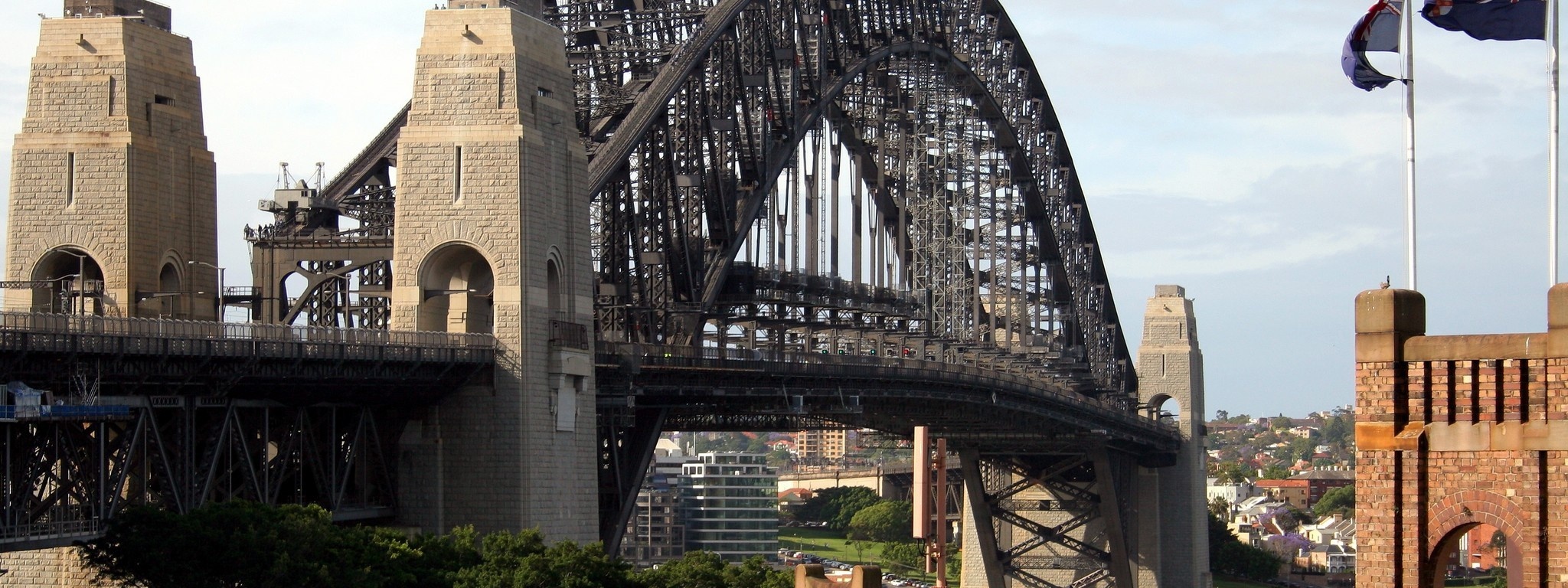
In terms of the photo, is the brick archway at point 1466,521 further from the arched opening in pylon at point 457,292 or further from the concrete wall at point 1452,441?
the arched opening in pylon at point 457,292

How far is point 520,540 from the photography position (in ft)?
203

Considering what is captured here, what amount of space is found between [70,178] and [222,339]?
45.9 ft

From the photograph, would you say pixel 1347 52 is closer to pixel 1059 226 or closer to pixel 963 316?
pixel 963 316

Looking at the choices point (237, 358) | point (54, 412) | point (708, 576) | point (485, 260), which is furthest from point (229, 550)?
point (708, 576)

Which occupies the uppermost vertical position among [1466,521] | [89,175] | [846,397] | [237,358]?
[89,175]

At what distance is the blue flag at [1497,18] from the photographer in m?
36.0

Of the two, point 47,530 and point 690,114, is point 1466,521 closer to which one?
point 47,530

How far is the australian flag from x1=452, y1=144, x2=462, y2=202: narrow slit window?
109ft

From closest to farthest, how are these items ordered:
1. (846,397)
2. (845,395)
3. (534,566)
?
(534,566)
(845,395)
(846,397)

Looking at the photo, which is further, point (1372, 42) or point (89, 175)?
point (89, 175)

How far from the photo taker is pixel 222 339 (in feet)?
186

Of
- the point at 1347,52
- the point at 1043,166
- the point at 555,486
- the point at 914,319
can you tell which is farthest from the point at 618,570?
the point at 1043,166

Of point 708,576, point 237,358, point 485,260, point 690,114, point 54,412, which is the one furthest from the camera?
point 690,114

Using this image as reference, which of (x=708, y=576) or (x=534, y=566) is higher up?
(x=534, y=566)
